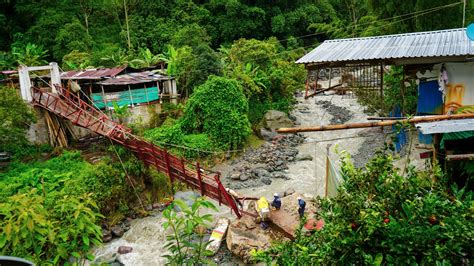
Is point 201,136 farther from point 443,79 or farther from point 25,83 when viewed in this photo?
point 443,79

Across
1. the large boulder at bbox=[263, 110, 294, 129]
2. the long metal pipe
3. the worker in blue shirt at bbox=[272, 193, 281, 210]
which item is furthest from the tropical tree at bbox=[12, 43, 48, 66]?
the long metal pipe

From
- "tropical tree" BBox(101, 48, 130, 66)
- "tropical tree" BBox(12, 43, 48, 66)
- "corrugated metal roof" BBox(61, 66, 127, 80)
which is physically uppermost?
"tropical tree" BBox(12, 43, 48, 66)

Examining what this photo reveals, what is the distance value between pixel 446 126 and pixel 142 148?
9435 mm

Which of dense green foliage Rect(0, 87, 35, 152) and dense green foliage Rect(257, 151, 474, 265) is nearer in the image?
dense green foliage Rect(257, 151, 474, 265)

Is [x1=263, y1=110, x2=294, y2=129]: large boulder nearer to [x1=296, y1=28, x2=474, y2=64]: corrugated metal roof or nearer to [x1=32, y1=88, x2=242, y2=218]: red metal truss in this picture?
[x1=32, y1=88, x2=242, y2=218]: red metal truss

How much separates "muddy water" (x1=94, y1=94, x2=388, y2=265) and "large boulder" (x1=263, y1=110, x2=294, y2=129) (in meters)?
1.50

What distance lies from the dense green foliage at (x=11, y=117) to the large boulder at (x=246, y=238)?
8.23 m

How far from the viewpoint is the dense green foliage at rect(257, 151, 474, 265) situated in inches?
121

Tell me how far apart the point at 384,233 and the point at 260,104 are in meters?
17.2

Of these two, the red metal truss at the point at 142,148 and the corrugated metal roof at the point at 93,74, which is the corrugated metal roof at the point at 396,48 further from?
the corrugated metal roof at the point at 93,74

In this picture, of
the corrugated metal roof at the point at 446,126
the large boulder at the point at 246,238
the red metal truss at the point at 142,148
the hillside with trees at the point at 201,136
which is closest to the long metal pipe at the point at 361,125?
the corrugated metal roof at the point at 446,126

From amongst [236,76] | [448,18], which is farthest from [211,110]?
[448,18]

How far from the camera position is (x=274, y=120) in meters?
19.3

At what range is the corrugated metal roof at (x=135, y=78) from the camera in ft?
52.8
